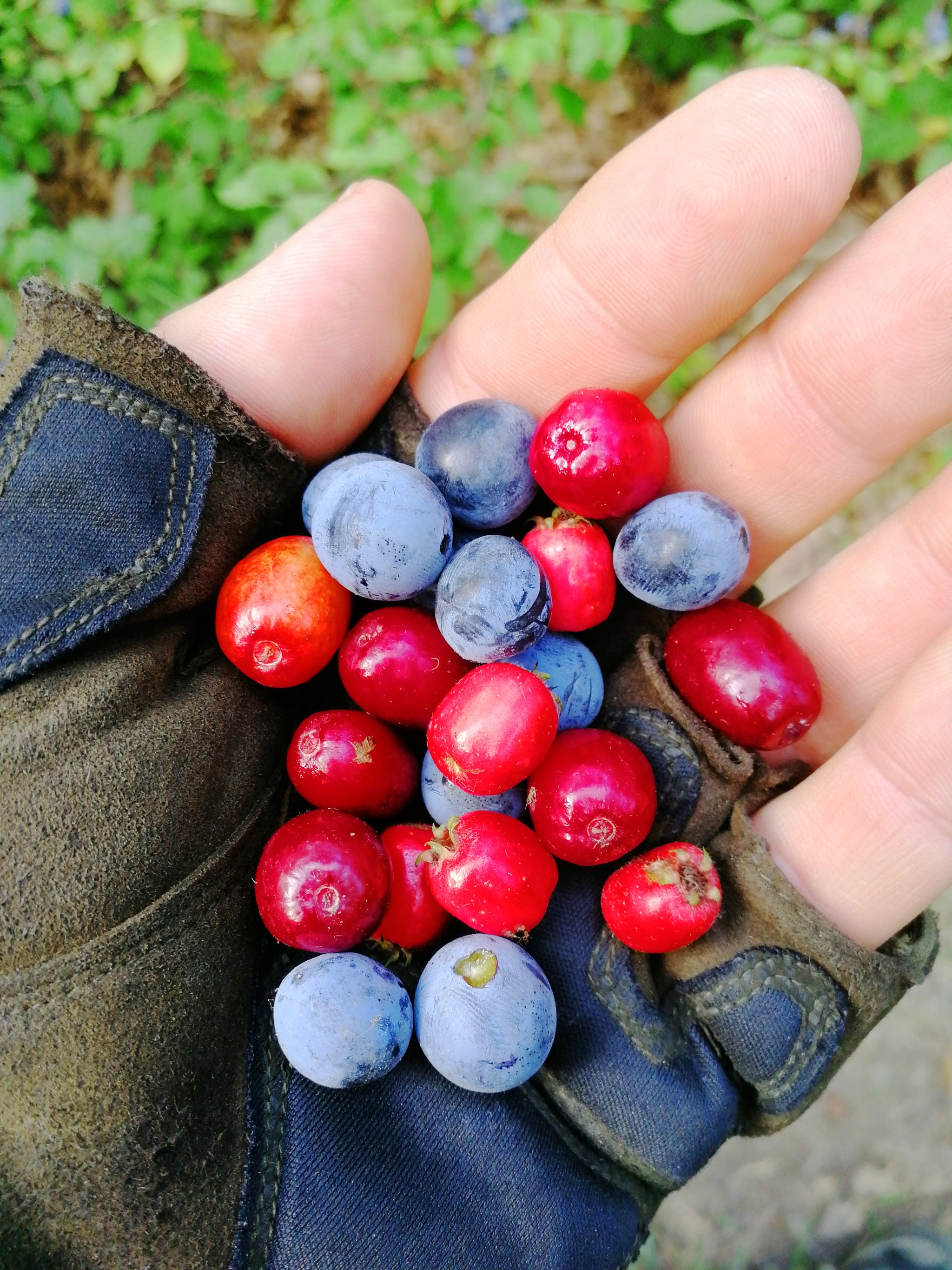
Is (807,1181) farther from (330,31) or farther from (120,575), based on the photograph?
(330,31)

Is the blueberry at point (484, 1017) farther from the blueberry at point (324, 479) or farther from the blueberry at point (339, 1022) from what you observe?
the blueberry at point (324, 479)

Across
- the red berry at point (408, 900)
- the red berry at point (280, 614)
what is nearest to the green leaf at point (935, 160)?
the red berry at point (280, 614)

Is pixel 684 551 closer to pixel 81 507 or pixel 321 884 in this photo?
pixel 321 884

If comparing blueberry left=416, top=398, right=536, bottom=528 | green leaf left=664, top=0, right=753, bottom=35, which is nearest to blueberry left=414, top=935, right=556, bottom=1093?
blueberry left=416, top=398, right=536, bottom=528

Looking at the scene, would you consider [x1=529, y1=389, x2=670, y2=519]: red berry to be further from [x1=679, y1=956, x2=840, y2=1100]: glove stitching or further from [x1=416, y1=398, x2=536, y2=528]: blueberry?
[x1=679, y1=956, x2=840, y2=1100]: glove stitching

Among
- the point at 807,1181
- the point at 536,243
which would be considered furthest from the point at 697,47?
the point at 807,1181

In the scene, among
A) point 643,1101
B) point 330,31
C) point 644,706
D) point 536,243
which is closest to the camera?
point 643,1101

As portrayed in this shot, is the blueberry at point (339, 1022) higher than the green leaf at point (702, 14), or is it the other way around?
the green leaf at point (702, 14)
